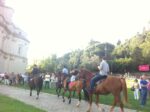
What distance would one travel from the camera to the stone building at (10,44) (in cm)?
A: 8331

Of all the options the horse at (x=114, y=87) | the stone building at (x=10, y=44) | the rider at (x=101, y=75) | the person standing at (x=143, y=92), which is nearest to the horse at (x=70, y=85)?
the rider at (x=101, y=75)

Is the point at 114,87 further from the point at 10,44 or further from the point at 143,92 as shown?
the point at 10,44

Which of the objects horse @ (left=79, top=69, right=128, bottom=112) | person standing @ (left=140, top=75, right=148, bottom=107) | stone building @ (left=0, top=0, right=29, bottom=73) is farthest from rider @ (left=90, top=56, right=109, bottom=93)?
stone building @ (left=0, top=0, right=29, bottom=73)

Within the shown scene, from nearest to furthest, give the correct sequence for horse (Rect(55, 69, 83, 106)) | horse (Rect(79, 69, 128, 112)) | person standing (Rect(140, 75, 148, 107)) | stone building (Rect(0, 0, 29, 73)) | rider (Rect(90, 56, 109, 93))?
horse (Rect(79, 69, 128, 112)) → rider (Rect(90, 56, 109, 93)) → horse (Rect(55, 69, 83, 106)) → person standing (Rect(140, 75, 148, 107)) → stone building (Rect(0, 0, 29, 73))

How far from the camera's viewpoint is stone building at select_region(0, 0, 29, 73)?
8331cm

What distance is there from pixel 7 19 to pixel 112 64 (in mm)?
28759

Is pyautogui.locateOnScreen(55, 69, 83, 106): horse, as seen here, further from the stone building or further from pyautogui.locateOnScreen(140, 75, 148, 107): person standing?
the stone building

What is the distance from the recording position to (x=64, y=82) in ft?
86.8

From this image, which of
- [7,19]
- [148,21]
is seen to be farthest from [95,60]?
[148,21]

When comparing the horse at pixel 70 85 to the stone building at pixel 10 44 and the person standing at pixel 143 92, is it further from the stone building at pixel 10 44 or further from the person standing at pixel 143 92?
the stone building at pixel 10 44

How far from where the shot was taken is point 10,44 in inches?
3506

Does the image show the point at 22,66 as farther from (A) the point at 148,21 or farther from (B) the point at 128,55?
(A) the point at 148,21

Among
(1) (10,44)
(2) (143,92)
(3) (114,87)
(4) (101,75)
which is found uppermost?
(1) (10,44)

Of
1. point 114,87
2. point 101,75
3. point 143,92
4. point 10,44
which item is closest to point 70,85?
point 143,92
